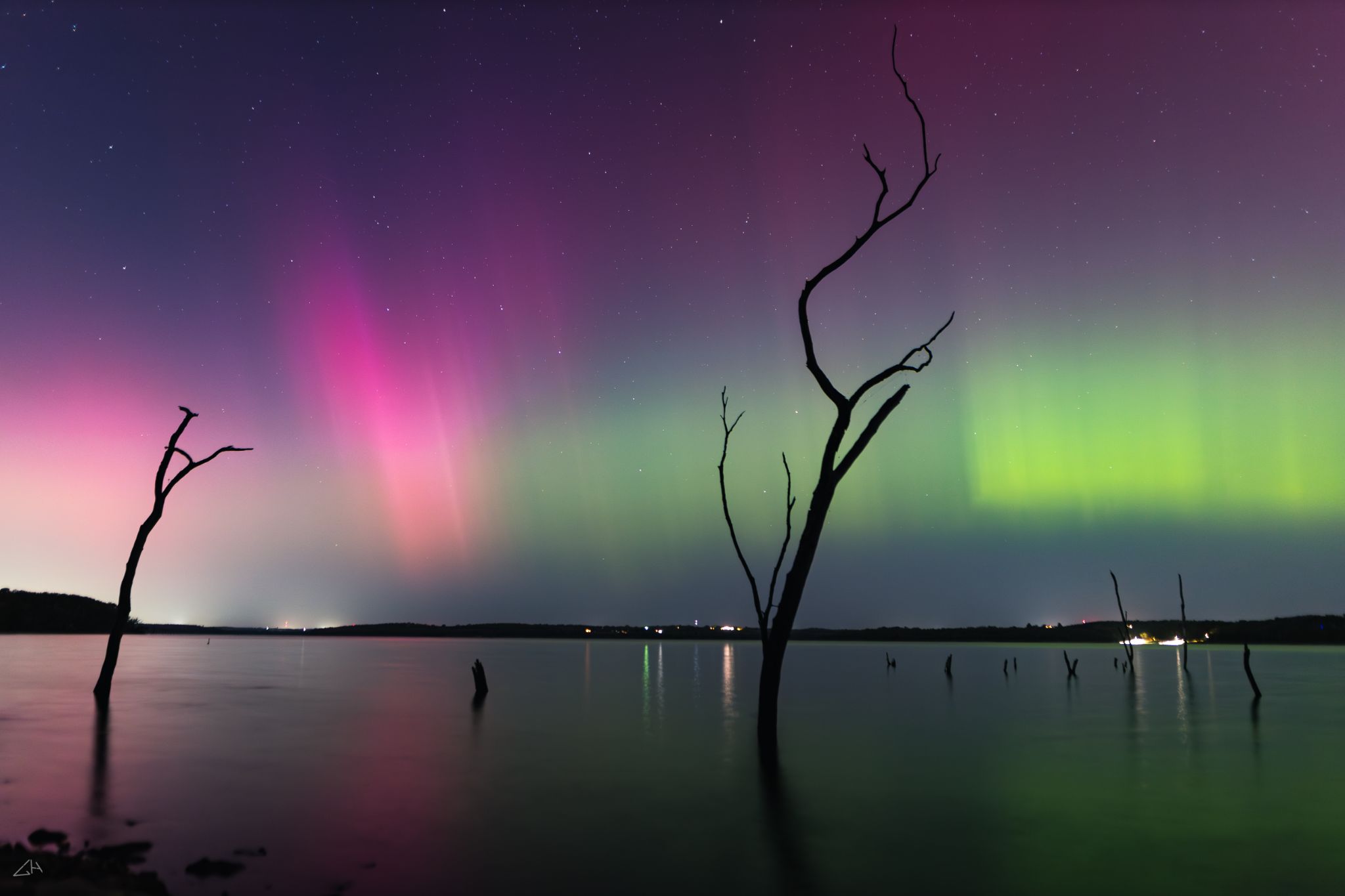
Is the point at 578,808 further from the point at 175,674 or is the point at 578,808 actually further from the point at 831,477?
the point at 175,674

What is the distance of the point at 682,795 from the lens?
1617cm

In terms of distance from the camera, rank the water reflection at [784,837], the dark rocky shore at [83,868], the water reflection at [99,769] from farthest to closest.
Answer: the water reflection at [99,769], the water reflection at [784,837], the dark rocky shore at [83,868]

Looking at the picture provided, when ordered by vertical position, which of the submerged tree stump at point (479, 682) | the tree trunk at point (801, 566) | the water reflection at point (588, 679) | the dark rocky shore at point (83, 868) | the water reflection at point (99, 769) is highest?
the tree trunk at point (801, 566)

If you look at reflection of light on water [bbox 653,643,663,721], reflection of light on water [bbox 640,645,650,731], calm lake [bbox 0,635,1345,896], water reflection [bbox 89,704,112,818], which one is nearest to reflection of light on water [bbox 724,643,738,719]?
calm lake [bbox 0,635,1345,896]

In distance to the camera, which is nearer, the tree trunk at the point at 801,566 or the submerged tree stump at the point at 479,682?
the tree trunk at the point at 801,566

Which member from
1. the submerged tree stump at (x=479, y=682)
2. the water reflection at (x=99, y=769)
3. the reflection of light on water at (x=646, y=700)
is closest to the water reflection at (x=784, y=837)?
the water reflection at (x=99, y=769)

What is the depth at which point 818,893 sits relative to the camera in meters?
9.88

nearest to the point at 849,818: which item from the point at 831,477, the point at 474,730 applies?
the point at 831,477

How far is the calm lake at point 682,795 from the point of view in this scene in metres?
10.7

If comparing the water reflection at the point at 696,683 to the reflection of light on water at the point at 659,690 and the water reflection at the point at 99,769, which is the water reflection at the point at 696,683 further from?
the water reflection at the point at 99,769

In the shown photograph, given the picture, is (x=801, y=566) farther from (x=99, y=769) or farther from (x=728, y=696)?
(x=728, y=696)

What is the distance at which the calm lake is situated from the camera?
1067 centimetres

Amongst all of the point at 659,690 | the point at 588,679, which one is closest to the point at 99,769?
the point at 659,690

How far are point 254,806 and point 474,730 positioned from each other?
13006mm
